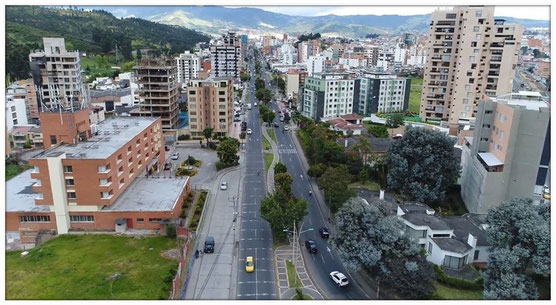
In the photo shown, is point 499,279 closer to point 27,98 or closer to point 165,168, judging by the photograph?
point 165,168

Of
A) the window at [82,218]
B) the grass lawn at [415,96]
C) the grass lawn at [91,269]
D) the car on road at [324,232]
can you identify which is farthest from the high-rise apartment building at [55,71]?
the grass lawn at [415,96]

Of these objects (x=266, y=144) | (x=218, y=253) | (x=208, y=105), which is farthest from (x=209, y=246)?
(x=208, y=105)

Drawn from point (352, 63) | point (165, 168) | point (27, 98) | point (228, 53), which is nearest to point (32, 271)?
point (165, 168)

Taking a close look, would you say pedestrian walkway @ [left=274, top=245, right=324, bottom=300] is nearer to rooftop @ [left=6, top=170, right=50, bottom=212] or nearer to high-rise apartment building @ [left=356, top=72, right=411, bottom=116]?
rooftop @ [left=6, top=170, right=50, bottom=212]

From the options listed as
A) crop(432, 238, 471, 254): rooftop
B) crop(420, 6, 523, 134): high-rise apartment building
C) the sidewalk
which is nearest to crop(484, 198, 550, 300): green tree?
crop(432, 238, 471, 254): rooftop

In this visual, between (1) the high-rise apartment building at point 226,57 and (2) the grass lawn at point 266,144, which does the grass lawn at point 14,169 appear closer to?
(2) the grass lawn at point 266,144

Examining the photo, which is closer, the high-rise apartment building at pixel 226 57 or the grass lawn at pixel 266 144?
the grass lawn at pixel 266 144
